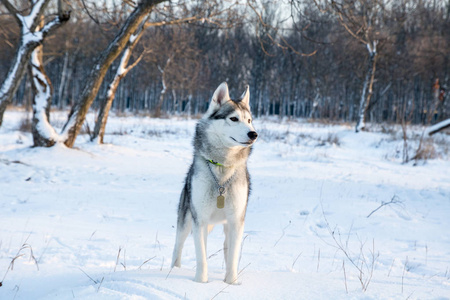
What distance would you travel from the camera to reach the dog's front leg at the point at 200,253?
2.66 m

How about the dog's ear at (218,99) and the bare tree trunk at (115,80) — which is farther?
the bare tree trunk at (115,80)

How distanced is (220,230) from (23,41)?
702 cm

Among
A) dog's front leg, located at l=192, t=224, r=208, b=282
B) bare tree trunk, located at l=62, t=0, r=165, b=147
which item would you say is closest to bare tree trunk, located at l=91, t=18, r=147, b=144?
bare tree trunk, located at l=62, t=0, r=165, b=147

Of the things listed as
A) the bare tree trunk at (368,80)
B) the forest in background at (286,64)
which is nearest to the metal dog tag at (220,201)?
the bare tree trunk at (368,80)

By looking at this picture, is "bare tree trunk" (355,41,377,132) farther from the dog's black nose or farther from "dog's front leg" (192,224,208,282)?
"dog's front leg" (192,224,208,282)

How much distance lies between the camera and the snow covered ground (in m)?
2.64

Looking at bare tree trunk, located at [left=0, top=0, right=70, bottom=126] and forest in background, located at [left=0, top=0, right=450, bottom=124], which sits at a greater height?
forest in background, located at [left=0, top=0, right=450, bottom=124]

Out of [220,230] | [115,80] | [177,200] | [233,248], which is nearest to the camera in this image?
[233,248]

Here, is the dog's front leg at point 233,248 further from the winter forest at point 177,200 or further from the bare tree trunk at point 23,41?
the bare tree trunk at point 23,41

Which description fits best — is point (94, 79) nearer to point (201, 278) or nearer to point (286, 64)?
point (201, 278)

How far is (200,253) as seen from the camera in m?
2.72

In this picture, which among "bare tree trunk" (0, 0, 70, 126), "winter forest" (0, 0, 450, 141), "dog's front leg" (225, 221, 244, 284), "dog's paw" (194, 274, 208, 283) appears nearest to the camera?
"dog's paw" (194, 274, 208, 283)

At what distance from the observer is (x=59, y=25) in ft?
30.3

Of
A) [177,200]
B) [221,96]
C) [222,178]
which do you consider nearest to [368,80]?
[177,200]
